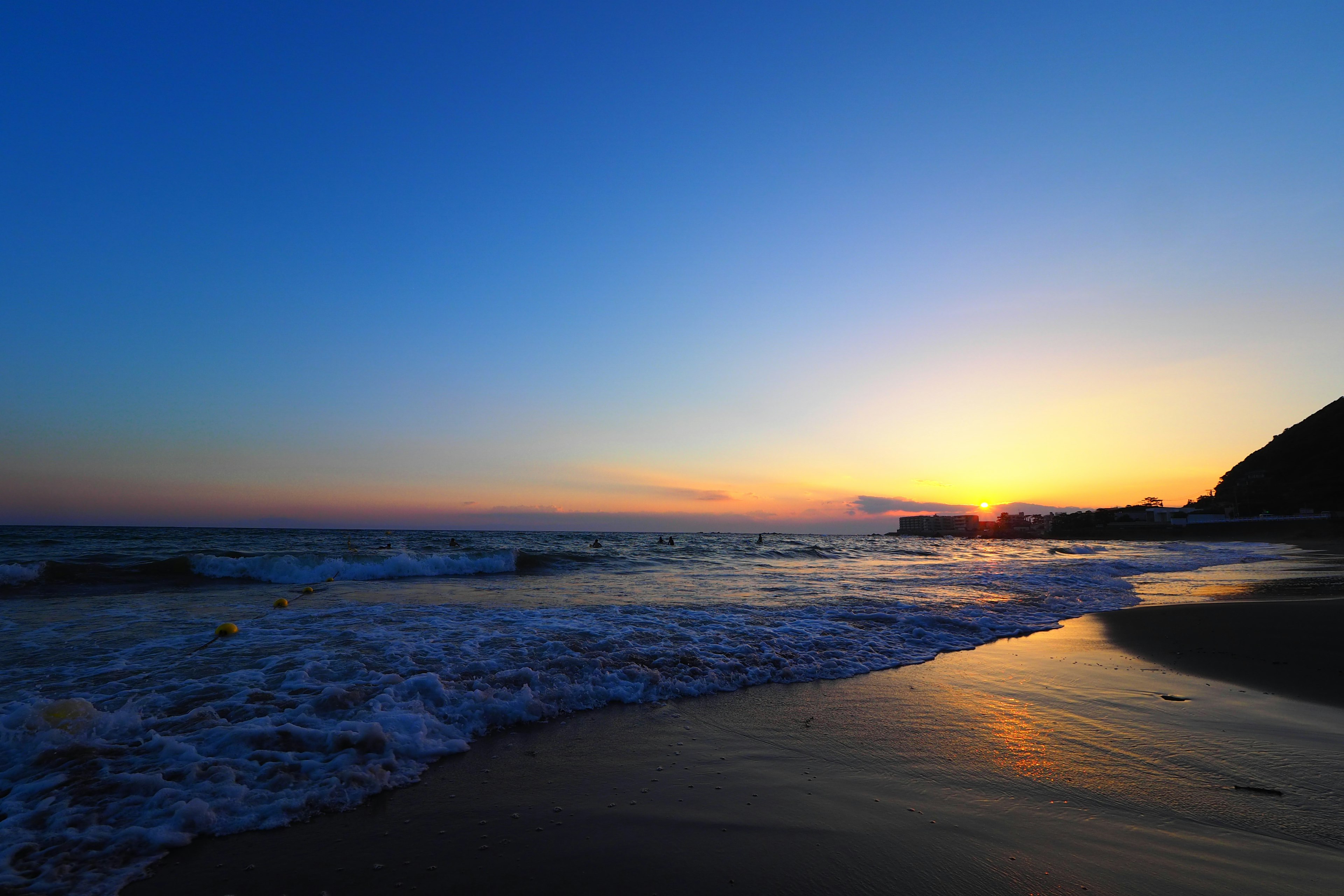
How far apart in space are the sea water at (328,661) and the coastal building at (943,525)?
126 meters

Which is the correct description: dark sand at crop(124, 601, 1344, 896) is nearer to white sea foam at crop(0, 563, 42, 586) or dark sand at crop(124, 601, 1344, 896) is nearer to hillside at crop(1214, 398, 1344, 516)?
white sea foam at crop(0, 563, 42, 586)

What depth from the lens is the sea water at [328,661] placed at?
4.33 m

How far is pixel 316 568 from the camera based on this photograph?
22.3 m

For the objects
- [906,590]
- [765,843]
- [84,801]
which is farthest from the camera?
[906,590]

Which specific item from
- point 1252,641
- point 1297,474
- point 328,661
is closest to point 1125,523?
point 1297,474

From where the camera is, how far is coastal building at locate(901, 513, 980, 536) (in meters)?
137

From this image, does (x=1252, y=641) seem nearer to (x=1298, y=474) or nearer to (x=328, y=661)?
(x=328, y=661)

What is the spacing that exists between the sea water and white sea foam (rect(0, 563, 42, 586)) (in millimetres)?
48

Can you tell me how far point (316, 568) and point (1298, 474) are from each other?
126798 mm

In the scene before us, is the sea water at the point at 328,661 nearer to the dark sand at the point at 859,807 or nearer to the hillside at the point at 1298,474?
the dark sand at the point at 859,807

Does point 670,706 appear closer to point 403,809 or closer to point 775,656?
point 775,656

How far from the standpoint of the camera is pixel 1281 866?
3.39 metres

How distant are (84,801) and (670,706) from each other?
5016 mm

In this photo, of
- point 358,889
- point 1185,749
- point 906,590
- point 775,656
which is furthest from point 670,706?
point 906,590
